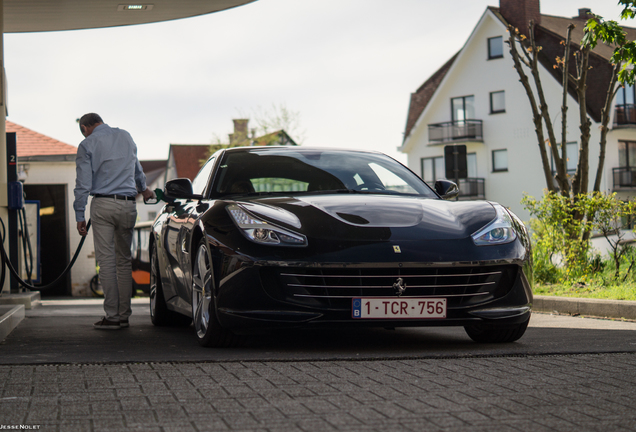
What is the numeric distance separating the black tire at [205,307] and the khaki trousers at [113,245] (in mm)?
1579

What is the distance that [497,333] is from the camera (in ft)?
19.8

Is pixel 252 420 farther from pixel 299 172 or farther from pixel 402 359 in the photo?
pixel 299 172

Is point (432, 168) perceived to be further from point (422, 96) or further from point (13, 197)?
point (13, 197)

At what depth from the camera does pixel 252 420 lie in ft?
11.5

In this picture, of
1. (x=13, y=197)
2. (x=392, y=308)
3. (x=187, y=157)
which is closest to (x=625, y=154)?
(x=13, y=197)

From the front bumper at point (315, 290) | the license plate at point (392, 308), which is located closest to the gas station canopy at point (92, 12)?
the front bumper at point (315, 290)

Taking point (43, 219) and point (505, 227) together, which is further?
point (43, 219)

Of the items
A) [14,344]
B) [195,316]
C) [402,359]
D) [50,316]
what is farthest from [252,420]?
[50,316]

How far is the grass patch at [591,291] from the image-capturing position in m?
9.56

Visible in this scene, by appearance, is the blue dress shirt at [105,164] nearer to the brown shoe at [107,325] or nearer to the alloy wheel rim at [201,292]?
the brown shoe at [107,325]

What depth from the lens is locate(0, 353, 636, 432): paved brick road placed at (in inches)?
136

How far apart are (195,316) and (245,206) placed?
954 millimetres

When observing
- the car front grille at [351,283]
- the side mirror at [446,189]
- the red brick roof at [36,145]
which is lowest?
the car front grille at [351,283]

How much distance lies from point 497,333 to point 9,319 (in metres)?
3.92
